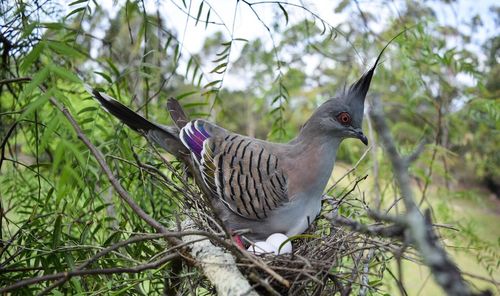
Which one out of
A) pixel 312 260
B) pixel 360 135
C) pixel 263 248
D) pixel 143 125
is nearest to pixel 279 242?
pixel 263 248

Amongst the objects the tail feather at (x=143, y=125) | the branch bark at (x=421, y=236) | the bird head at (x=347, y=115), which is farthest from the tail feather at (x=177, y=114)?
the branch bark at (x=421, y=236)

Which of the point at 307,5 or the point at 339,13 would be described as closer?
the point at 307,5

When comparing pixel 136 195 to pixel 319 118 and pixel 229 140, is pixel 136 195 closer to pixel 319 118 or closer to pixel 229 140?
pixel 229 140

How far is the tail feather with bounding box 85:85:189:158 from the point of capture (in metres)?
1.38

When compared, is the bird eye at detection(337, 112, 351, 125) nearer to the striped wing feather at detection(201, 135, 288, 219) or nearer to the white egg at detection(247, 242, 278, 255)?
the striped wing feather at detection(201, 135, 288, 219)

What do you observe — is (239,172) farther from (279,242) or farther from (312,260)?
(312,260)

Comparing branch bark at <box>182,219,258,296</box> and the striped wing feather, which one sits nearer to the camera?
branch bark at <box>182,219,258,296</box>

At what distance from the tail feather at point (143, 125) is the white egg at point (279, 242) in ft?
1.16

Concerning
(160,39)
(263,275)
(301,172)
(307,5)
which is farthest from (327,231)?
(160,39)

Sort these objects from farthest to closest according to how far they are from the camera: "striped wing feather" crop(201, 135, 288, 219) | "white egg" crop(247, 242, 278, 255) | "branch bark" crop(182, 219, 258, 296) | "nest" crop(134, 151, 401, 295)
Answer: "striped wing feather" crop(201, 135, 288, 219) < "white egg" crop(247, 242, 278, 255) < "nest" crop(134, 151, 401, 295) < "branch bark" crop(182, 219, 258, 296)

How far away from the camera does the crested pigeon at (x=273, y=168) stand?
4.88 feet

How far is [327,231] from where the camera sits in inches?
65.6

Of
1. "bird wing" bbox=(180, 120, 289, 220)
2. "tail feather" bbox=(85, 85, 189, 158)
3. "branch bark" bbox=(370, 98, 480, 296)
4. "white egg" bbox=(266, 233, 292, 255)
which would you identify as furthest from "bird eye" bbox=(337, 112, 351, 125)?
"branch bark" bbox=(370, 98, 480, 296)

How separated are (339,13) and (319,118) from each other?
0.75m
